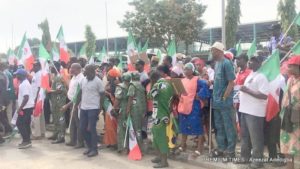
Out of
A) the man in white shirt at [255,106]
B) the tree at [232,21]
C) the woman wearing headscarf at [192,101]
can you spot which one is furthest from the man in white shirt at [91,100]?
the tree at [232,21]

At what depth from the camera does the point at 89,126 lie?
7898 mm

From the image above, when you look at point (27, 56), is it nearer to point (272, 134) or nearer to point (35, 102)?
point (35, 102)

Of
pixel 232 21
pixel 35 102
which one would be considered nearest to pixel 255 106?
pixel 35 102

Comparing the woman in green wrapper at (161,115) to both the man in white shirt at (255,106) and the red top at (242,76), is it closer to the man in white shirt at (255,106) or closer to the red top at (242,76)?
the red top at (242,76)

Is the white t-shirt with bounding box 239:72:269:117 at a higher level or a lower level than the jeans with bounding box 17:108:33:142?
higher

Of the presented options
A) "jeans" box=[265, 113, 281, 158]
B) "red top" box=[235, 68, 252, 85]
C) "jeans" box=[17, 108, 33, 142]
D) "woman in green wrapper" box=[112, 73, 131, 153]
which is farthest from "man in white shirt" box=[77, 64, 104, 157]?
"jeans" box=[265, 113, 281, 158]

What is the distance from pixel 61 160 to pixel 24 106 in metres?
1.63

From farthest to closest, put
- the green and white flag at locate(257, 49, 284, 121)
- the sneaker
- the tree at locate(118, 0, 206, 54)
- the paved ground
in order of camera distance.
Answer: the tree at locate(118, 0, 206, 54)
the sneaker
the paved ground
the green and white flag at locate(257, 49, 284, 121)

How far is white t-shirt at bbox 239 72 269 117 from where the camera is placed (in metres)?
5.97

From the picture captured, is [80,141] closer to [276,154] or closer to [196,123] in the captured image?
[196,123]

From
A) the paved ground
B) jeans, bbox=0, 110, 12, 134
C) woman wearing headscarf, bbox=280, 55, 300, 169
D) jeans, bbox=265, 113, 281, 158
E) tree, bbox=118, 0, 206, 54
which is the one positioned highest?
tree, bbox=118, 0, 206, 54

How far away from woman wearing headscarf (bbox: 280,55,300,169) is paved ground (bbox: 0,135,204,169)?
6.57 feet

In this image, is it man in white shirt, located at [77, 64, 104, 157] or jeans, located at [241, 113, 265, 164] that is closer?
jeans, located at [241, 113, 265, 164]

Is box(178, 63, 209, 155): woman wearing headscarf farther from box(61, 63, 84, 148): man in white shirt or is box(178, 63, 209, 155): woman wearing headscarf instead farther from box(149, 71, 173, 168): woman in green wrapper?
box(61, 63, 84, 148): man in white shirt
